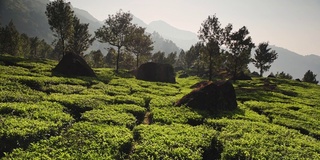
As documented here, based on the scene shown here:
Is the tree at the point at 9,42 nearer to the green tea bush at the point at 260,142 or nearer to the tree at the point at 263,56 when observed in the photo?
the tree at the point at 263,56

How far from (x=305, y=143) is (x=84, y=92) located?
22.4 meters

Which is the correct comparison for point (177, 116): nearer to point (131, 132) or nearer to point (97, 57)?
point (131, 132)

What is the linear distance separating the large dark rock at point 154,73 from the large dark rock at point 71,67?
14.3 meters

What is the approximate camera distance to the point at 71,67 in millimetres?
43969

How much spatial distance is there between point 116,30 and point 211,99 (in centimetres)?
5464

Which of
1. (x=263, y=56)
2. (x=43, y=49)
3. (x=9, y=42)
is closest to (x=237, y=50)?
(x=263, y=56)

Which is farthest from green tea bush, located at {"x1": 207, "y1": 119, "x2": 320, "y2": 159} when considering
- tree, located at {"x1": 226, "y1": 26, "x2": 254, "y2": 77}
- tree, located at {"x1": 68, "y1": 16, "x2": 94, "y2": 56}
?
tree, located at {"x1": 68, "y1": 16, "x2": 94, "y2": 56}

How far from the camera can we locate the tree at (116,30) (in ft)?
246

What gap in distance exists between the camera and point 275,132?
20688mm

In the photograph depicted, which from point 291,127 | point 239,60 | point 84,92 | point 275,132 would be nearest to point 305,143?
point 275,132

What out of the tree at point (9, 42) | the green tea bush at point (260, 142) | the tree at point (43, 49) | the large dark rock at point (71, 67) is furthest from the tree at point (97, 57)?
the green tea bush at point (260, 142)

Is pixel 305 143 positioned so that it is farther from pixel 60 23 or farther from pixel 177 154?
pixel 60 23

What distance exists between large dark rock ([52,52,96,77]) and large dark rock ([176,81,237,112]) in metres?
23.2

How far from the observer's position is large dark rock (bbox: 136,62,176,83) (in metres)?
57.1
